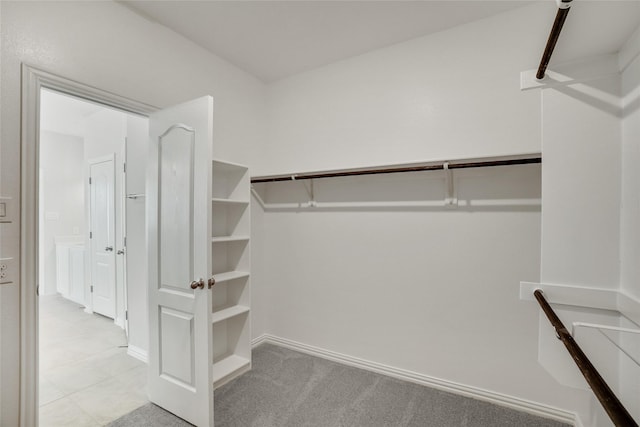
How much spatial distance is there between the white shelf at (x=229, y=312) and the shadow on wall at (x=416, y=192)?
1.04 meters

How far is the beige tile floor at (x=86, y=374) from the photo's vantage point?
2.10 meters

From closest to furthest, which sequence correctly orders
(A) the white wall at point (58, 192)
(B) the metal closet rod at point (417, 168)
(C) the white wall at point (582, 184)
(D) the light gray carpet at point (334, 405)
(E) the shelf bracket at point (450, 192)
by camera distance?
1. (C) the white wall at point (582, 184)
2. (B) the metal closet rod at point (417, 168)
3. (D) the light gray carpet at point (334, 405)
4. (E) the shelf bracket at point (450, 192)
5. (A) the white wall at point (58, 192)

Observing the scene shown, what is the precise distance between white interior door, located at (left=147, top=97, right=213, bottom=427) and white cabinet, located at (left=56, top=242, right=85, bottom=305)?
3432 millimetres

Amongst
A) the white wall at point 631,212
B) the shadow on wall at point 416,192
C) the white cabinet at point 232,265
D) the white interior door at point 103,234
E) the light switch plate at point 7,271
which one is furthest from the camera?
the white interior door at point 103,234

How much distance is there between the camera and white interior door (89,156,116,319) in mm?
3848

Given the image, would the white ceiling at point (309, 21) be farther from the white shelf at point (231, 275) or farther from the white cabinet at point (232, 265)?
the white shelf at point (231, 275)

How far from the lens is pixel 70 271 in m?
4.86

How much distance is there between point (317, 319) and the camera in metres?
2.91

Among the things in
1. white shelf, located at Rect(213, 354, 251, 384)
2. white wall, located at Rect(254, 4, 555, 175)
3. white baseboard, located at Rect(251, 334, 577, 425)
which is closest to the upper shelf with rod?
white wall, located at Rect(254, 4, 555, 175)

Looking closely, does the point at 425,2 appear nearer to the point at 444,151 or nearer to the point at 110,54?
the point at 444,151

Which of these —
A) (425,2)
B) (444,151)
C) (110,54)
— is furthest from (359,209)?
(110,54)

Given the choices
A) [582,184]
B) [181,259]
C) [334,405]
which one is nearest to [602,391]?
[582,184]

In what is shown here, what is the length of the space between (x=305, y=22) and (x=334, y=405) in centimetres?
285

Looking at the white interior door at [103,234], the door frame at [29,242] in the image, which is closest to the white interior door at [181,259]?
the door frame at [29,242]
